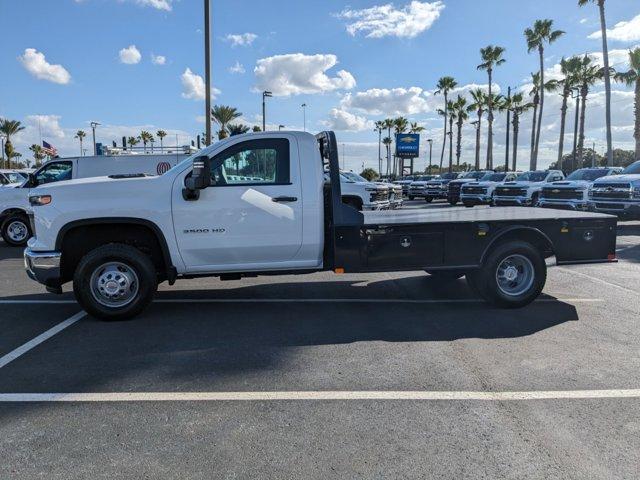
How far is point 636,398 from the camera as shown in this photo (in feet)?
13.1

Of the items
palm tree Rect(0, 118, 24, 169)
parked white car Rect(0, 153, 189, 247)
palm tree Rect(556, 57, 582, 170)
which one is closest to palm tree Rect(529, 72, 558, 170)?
palm tree Rect(556, 57, 582, 170)

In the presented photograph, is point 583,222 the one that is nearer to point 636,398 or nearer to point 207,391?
point 636,398

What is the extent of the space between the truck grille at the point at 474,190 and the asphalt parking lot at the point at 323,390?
59.7 feet

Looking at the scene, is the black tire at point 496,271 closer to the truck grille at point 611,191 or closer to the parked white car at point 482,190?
the truck grille at point 611,191

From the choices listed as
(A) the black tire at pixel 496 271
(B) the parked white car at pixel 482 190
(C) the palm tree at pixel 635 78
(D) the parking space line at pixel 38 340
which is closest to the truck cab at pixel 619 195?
(B) the parked white car at pixel 482 190

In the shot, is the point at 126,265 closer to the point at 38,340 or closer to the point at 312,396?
the point at 38,340

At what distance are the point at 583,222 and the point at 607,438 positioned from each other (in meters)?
4.05

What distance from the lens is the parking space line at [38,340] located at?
4887 mm

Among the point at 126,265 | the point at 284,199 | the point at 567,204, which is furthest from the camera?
the point at 567,204

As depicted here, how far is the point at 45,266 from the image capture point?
5914mm

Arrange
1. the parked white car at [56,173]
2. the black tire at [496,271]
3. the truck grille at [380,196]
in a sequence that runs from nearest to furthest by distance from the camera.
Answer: the black tire at [496,271], the parked white car at [56,173], the truck grille at [380,196]

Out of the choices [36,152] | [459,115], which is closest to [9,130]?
[36,152]

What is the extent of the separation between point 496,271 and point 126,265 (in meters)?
4.45

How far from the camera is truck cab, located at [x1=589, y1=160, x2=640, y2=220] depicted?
1482 cm
